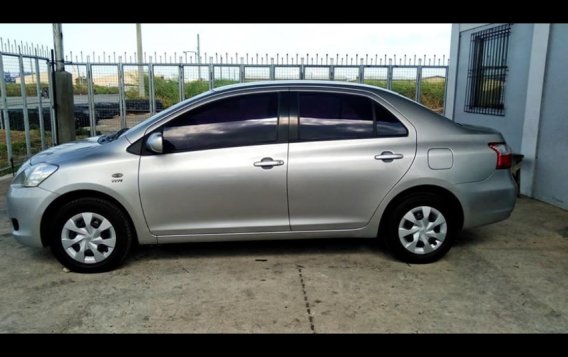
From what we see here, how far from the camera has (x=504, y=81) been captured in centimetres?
778

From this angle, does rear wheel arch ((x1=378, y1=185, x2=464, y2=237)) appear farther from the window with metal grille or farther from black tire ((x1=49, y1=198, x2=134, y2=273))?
the window with metal grille

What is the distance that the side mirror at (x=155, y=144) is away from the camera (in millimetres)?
4195

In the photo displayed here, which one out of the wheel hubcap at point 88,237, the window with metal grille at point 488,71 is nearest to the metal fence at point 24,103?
the wheel hubcap at point 88,237

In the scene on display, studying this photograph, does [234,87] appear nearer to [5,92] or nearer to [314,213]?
[314,213]

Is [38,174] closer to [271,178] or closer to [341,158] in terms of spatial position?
[271,178]

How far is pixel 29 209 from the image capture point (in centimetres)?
416

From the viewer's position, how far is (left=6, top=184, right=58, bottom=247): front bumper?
13.6 feet

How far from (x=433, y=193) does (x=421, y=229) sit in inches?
14.0

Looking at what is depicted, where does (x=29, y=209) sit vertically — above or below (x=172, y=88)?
below

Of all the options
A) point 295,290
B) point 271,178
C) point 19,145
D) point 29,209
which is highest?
point 271,178

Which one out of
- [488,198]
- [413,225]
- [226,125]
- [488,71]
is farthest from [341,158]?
[488,71]

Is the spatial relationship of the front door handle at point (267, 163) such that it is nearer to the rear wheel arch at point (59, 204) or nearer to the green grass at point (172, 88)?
the rear wheel arch at point (59, 204)

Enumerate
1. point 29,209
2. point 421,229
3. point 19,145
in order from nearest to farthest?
point 29,209 → point 421,229 → point 19,145
